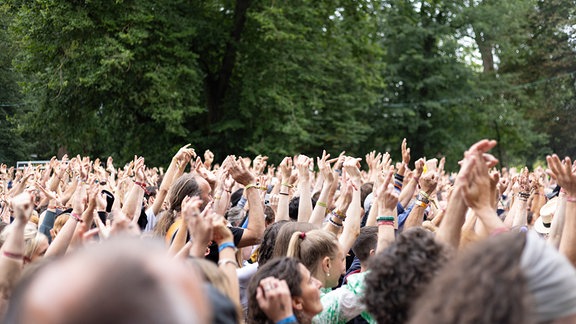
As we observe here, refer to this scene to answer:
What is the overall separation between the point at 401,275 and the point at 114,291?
1.57m

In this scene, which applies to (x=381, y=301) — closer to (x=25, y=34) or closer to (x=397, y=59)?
(x=25, y=34)

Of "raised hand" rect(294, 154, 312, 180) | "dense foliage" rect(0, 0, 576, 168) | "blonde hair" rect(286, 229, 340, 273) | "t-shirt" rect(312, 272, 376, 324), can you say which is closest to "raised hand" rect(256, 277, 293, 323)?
"t-shirt" rect(312, 272, 376, 324)

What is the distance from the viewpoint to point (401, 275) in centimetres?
274

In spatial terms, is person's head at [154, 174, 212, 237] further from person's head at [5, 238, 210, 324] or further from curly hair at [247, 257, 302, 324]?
person's head at [5, 238, 210, 324]

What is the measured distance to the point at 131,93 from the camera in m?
22.3

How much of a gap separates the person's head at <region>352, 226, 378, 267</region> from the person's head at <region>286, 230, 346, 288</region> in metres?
0.49

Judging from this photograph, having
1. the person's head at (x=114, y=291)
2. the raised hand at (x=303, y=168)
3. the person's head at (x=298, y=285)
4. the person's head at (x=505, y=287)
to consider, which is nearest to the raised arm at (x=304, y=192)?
the raised hand at (x=303, y=168)

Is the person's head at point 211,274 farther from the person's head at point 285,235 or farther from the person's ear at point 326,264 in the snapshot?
the person's head at point 285,235

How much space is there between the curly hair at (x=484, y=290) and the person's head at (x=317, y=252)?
6.99 feet

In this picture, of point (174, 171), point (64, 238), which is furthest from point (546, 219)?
point (64, 238)

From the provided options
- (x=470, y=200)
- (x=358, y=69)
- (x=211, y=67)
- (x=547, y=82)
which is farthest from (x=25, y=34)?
(x=547, y=82)

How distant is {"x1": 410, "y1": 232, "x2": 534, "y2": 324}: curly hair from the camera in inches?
72.6

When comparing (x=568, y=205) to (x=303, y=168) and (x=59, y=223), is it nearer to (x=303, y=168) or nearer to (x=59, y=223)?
(x=303, y=168)

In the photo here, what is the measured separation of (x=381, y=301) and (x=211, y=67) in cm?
2338
